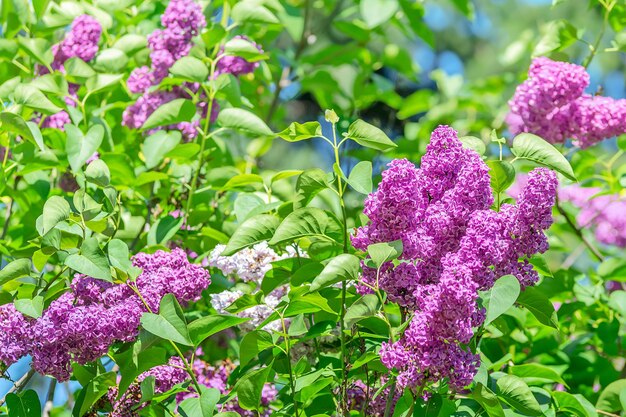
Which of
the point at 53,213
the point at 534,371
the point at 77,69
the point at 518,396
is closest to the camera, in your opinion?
the point at 518,396

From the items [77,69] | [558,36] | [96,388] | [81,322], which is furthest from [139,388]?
[558,36]

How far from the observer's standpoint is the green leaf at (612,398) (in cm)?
163

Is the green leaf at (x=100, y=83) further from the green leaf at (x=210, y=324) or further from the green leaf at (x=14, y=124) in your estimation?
the green leaf at (x=210, y=324)

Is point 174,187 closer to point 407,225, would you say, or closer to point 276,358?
point 276,358

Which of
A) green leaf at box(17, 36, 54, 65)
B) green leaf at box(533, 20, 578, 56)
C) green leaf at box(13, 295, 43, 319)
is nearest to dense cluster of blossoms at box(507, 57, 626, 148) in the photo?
green leaf at box(533, 20, 578, 56)

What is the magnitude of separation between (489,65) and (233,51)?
36.3 feet

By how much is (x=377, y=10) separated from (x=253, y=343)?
4.62ft

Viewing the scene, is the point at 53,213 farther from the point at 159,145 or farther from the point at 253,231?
the point at 159,145

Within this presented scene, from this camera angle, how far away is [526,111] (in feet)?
6.76

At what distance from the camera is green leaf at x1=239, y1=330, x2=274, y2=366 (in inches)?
55.6

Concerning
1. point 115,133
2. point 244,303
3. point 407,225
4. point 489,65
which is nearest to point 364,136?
point 407,225

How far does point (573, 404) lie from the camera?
59.3 inches

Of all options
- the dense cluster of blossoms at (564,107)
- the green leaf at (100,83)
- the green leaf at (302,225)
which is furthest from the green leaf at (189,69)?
the dense cluster of blossoms at (564,107)

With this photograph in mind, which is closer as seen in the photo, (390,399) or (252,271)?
(390,399)
